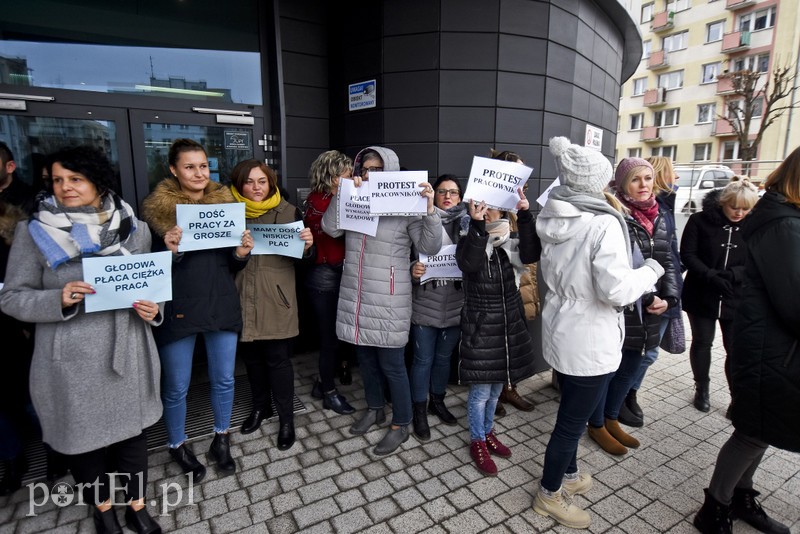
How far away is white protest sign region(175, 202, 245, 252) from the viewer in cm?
255

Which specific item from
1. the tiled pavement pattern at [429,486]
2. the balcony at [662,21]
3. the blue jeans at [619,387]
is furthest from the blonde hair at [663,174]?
the balcony at [662,21]

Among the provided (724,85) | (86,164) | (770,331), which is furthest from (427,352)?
→ (724,85)

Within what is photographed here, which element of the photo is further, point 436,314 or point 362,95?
point 362,95

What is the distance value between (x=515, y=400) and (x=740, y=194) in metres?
2.46

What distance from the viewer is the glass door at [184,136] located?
405 cm

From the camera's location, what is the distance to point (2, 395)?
2.67 meters

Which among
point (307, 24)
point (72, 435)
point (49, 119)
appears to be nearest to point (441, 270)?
point (72, 435)

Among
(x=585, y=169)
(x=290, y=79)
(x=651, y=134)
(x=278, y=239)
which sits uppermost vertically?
(x=651, y=134)

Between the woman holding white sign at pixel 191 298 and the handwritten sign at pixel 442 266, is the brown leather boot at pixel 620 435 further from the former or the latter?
the woman holding white sign at pixel 191 298

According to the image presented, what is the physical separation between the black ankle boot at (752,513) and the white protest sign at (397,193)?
2.54m

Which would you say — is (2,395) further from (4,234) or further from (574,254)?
(574,254)

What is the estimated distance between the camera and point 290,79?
182 inches

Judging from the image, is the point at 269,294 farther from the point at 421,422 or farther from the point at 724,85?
the point at 724,85

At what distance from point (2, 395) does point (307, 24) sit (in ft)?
13.7
